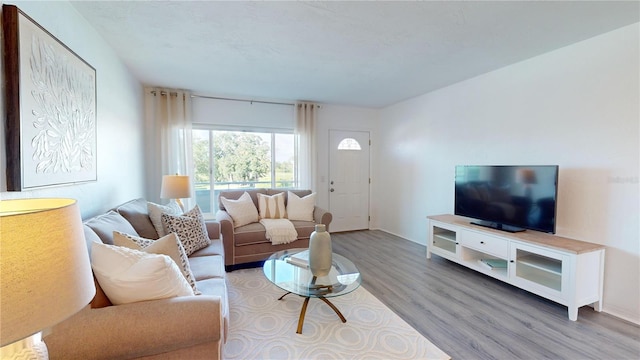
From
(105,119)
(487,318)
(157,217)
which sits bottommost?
(487,318)

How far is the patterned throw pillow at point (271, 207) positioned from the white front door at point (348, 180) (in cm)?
150

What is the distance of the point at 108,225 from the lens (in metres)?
1.75

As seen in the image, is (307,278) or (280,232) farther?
(280,232)

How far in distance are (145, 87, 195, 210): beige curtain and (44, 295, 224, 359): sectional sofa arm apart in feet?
10.6

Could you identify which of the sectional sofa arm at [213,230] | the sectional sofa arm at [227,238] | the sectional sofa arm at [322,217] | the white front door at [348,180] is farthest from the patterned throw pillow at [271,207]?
the white front door at [348,180]

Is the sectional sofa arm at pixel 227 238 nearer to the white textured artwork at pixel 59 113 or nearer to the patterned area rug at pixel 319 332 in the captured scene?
the patterned area rug at pixel 319 332

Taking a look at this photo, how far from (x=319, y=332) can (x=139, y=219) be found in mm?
1741

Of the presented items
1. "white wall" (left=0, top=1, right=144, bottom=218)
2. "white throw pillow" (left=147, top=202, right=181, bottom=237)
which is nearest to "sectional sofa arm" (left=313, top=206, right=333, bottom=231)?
"white throw pillow" (left=147, top=202, right=181, bottom=237)

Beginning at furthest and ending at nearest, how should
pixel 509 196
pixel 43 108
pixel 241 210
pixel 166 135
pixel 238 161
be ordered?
pixel 238 161 → pixel 166 135 → pixel 241 210 → pixel 509 196 → pixel 43 108

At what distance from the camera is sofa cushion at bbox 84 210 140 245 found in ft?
5.28

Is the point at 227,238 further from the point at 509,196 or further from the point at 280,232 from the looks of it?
the point at 509,196

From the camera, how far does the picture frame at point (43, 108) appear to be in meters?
1.30

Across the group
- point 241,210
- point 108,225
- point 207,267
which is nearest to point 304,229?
point 241,210

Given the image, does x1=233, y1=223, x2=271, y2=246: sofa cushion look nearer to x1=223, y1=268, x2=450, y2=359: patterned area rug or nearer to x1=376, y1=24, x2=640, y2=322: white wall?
x1=223, y1=268, x2=450, y2=359: patterned area rug
